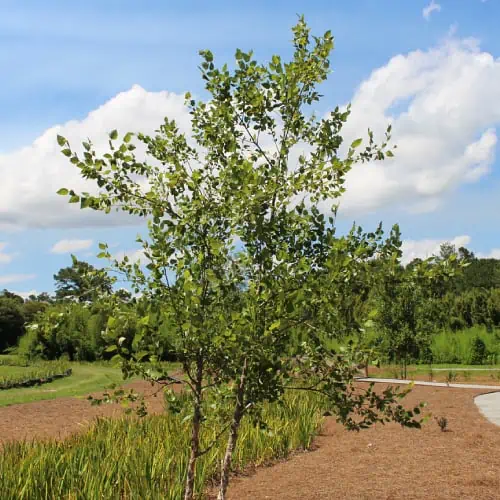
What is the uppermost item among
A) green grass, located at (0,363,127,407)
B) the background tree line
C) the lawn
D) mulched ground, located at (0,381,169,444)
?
the background tree line

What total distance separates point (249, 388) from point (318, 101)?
8.63ft

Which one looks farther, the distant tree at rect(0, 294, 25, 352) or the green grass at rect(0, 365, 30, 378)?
the distant tree at rect(0, 294, 25, 352)

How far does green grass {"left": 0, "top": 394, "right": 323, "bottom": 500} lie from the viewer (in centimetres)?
604

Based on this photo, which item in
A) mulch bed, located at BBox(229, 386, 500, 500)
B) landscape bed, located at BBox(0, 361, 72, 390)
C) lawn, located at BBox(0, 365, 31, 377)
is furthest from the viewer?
lawn, located at BBox(0, 365, 31, 377)

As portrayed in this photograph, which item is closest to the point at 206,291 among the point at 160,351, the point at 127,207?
the point at 160,351

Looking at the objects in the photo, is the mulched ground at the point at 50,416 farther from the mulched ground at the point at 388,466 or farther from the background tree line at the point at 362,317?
the background tree line at the point at 362,317

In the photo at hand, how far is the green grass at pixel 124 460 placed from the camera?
6039 millimetres

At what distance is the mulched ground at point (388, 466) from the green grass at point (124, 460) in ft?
1.26

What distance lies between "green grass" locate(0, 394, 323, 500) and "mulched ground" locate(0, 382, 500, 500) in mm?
385

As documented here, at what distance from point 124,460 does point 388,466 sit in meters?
3.85

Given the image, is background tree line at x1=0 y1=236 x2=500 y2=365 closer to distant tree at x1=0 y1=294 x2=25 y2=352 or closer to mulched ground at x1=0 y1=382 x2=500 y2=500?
distant tree at x1=0 y1=294 x2=25 y2=352

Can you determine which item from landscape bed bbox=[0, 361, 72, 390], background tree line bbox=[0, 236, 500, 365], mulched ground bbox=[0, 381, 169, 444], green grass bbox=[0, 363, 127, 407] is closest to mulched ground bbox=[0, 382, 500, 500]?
mulched ground bbox=[0, 381, 169, 444]

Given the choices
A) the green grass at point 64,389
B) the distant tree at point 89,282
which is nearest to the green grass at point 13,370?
the green grass at point 64,389

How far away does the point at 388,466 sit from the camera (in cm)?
830
